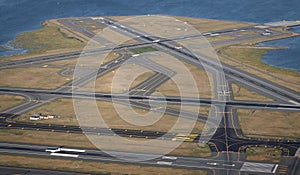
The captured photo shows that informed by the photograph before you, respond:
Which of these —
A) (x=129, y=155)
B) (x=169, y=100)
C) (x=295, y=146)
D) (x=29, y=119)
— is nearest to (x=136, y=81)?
(x=169, y=100)

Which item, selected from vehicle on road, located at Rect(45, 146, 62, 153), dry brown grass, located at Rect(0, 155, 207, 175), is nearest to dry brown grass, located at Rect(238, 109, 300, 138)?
dry brown grass, located at Rect(0, 155, 207, 175)

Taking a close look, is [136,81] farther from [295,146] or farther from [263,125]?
[295,146]

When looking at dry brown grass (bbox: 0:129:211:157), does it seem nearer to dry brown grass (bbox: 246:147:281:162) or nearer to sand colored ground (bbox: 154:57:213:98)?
dry brown grass (bbox: 246:147:281:162)

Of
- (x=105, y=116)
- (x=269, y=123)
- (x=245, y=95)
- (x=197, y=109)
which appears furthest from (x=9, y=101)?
(x=269, y=123)

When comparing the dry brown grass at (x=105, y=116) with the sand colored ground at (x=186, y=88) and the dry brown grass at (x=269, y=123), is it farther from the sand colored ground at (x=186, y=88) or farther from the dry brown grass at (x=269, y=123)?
the sand colored ground at (x=186, y=88)

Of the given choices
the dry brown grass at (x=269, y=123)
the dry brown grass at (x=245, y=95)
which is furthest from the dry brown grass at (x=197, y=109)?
the dry brown grass at (x=245, y=95)
